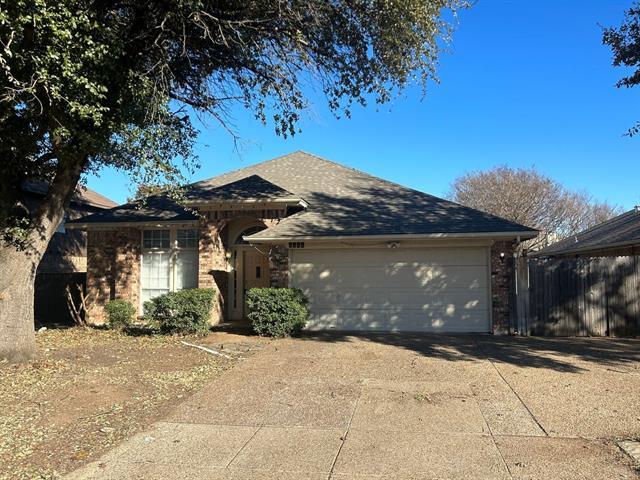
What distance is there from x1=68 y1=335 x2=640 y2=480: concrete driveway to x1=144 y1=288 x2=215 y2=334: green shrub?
9.05ft

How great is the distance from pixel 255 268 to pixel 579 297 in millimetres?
8551

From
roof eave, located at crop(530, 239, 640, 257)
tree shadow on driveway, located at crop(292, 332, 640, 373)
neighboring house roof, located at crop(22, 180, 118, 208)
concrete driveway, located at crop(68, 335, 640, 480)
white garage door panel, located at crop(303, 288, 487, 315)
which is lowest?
concrete driveway, located at crop(68, 335, 640, 480)

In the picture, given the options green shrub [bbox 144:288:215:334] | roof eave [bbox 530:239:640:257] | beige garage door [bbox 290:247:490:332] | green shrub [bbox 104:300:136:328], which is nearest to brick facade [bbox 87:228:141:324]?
green shrub [bbox 104:300:136:328]

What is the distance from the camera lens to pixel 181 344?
11141 millimetres

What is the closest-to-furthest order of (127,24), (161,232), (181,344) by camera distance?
(127,24) < (181,344) < (161,232)

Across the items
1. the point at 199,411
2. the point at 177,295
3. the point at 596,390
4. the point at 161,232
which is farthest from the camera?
the point at 161,232

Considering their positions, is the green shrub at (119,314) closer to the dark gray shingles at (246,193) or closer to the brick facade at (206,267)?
the brick facade at (206,267)

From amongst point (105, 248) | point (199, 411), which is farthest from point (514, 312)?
point (105, 248)

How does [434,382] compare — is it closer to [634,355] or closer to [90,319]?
[634,355]

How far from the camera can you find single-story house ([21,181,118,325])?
16.9 metres

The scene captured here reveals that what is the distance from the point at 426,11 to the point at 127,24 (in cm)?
516

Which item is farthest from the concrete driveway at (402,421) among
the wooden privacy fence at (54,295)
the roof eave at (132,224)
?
the wooden privacy fence at (54,295)

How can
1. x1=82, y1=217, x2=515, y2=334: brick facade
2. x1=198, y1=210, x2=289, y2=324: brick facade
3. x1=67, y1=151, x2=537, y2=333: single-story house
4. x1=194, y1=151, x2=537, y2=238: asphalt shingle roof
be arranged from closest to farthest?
x1=82, y1=217, x2=515, y2=334: brick facade < x1=67, y1=151, x2=537, y2=333: single-story house < x1=194, y1=151, x2=537, y2=238: asphalt shingle roof < x1=198, y1=210, x2=289, y2=324: brick facade

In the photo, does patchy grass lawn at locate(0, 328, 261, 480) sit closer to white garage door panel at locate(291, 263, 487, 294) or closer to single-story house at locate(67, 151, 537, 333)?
white garage door panel at locate(291, 263, 487, 294)
